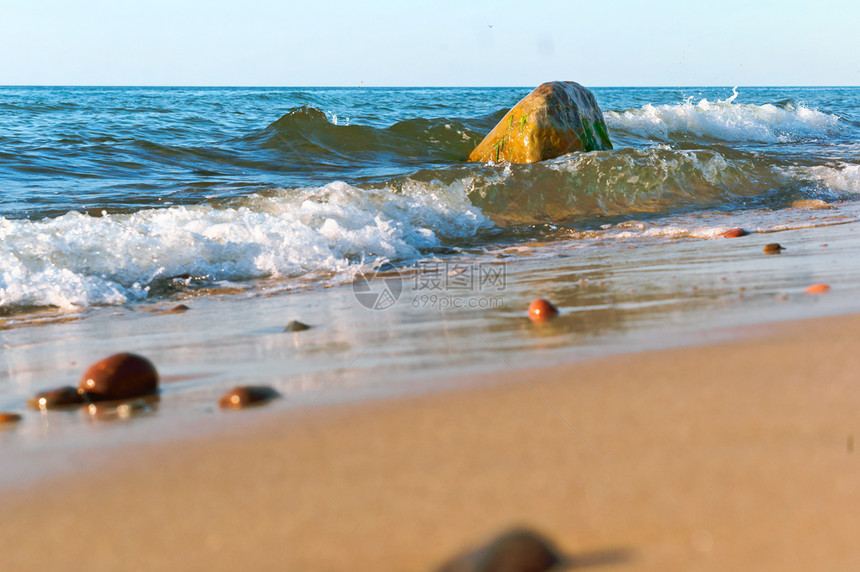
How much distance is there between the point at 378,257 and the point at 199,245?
110 cm

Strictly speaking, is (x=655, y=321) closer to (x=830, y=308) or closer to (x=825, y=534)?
(x=830, y=308)

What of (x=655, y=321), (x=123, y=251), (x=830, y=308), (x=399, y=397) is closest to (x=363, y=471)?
(x=399, y=397)

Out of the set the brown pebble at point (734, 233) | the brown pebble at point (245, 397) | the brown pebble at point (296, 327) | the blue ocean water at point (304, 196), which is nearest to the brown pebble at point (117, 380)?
the brown pebble at point (245, 397)

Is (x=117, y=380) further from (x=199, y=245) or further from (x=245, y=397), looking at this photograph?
(x=199, y=245)

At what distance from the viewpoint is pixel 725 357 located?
1.85m

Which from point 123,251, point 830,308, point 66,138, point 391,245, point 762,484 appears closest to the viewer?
point 762,484

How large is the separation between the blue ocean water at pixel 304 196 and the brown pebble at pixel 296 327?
1.18 metres

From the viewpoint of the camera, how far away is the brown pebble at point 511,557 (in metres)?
0.99

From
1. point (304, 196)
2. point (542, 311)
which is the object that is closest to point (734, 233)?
point (542, 311)

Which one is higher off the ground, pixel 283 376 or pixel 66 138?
pixel 66 138

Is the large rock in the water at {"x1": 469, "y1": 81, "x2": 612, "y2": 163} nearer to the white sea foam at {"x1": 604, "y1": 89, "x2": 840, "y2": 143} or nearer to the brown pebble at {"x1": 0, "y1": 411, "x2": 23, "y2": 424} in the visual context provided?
the white sea foam at {"x1": 604, "y1": 89, "x2": 840, "y2": 143}

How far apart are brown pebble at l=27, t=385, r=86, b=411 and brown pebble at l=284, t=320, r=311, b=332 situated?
86 centimetres

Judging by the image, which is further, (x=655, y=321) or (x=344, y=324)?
(x=344, y=324)

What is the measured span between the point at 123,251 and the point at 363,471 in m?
3.20
